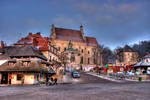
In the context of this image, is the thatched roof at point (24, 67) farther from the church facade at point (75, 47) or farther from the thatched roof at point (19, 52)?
the church facade at point (75, 47)

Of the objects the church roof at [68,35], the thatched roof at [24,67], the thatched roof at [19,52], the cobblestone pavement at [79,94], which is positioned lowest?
the cobblestone pavement at [79,94]

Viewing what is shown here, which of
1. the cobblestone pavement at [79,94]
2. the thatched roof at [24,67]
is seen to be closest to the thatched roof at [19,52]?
the thatched roof at [24,67]

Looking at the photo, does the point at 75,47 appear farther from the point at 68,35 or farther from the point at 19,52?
the point at 19,52

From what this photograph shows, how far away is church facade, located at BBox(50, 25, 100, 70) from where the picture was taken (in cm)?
8900

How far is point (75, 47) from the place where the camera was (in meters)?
92.7

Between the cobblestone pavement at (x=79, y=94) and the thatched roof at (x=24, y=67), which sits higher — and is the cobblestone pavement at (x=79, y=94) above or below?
below

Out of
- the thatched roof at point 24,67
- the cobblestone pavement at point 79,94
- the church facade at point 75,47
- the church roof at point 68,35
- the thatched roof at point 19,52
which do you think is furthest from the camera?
the church roof at point 68,35

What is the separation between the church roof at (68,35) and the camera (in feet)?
298

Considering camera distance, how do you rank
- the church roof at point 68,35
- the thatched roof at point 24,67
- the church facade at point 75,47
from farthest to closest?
the church roof at point 68,35
the church facade at point 75,47
the thatched roof at point 24,67

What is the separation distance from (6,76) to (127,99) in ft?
97.8

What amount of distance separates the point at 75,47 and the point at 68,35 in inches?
305

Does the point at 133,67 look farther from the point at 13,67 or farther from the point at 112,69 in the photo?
the point at 13,67

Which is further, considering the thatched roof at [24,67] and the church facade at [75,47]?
the church facade at [75,47]

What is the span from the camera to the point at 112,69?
6088cm
